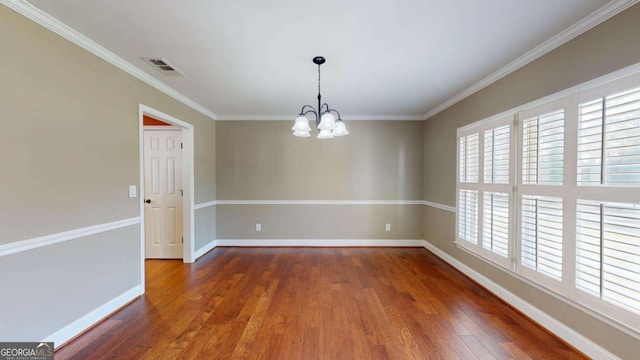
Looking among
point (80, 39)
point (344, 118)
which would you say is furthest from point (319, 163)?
point (80, 39)

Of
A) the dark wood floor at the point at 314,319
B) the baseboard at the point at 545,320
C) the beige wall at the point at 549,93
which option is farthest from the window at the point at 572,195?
the dark wood floor at the point at 314,319

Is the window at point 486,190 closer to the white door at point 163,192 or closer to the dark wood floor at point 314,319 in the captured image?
the dark wood floor at point 314,319

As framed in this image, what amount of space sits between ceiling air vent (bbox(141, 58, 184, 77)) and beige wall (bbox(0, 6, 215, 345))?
31cm

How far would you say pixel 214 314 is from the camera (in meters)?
2.54

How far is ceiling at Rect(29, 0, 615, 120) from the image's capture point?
179 cm

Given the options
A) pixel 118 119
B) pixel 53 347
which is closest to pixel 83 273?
pixel 53 347

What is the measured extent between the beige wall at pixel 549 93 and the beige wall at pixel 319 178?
82cm

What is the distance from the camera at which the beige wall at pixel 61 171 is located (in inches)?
68.4

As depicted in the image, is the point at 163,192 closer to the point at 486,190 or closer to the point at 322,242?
the point at 322,242

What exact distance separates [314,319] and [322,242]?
8.32 ft

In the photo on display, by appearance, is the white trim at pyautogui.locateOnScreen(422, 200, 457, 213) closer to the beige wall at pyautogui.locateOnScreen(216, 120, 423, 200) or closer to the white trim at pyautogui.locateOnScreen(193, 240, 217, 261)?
the beige wall at pyautogui.locateOnScreen(216, 120, 423, 200)

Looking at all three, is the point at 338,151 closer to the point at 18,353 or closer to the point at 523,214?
the point at 523,214

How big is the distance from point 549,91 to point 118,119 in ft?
13.5

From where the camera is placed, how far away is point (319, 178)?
4.96 metres
